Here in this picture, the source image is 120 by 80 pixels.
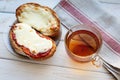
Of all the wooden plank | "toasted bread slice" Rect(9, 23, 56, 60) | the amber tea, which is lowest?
the wooden plank

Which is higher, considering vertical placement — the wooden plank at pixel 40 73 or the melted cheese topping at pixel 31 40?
the melted cheese topping at pixel 31 40

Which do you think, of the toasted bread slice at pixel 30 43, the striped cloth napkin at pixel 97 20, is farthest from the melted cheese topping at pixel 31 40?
the striped cloth napkin at pixel 97 20

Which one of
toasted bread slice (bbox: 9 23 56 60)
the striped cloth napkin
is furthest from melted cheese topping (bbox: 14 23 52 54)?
the striped cloth napkin

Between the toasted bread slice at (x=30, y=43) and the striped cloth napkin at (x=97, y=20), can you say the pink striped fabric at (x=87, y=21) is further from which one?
the toasted bread slice at (x=30, y=43)

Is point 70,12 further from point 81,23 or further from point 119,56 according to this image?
point 119,56

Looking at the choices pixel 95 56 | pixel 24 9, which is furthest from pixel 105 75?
pixel 24 9

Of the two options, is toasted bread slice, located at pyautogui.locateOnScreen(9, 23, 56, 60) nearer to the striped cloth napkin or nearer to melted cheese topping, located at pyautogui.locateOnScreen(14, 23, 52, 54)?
melted cheese topping, located at pyautogui.locateOnScreen(14, 23, 52, 54)

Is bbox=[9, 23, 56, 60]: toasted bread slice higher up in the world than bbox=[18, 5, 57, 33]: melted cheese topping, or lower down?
lower down

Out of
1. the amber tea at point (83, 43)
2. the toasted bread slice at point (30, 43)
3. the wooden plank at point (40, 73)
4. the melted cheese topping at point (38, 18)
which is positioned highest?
the melted cheese topping at point (38, 18)
